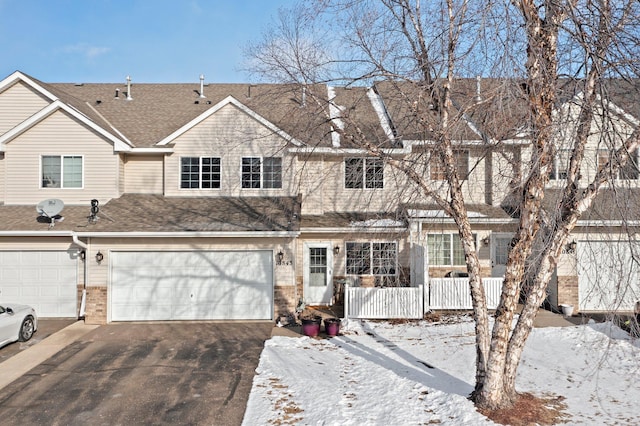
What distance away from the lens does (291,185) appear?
16141 millimetres

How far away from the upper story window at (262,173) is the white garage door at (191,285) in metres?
3.06

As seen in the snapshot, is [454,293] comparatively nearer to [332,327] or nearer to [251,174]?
[332,327]

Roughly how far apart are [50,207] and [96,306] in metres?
3.35

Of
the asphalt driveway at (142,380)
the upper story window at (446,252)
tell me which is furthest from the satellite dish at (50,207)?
the upper story window at (446,252)

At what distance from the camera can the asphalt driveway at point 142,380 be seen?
24.5 ft

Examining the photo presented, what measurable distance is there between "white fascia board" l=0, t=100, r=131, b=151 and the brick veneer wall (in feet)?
15.8

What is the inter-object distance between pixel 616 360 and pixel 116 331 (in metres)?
12.4

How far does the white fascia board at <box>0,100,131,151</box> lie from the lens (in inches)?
601

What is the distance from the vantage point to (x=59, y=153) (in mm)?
15461

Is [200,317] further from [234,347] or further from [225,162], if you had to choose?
[225,162]

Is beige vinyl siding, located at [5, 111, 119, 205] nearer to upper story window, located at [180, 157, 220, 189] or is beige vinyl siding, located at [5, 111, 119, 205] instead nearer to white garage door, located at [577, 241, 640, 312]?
upper story window, located at [180, 157, 220, 189]

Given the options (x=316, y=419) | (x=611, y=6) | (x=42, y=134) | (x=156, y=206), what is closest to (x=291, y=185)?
(x=156, y=206)

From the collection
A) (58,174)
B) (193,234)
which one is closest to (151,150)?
(58,174)

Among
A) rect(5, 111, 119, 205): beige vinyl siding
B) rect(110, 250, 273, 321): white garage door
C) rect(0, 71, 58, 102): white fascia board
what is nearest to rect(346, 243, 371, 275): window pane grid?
rect(110, 250, 273, 321): white garage door
